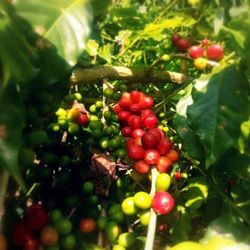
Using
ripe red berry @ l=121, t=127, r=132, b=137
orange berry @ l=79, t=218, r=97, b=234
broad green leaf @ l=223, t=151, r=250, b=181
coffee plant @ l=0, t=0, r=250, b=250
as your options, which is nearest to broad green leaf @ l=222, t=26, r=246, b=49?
coffee plant @ l=0, t=0, r=250, b=250

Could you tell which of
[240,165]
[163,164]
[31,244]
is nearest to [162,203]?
[163,164]

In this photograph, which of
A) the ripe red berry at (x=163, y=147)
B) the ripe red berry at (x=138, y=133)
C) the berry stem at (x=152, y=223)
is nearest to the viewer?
the berry stem at (x=152, y=223)

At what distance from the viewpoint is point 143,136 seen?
149 centimetres

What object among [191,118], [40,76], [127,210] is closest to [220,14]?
[191,118]

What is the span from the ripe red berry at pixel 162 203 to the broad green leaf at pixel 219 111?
16cm

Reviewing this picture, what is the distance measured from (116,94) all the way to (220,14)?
0.63 metres

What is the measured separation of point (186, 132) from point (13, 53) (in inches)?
27.8

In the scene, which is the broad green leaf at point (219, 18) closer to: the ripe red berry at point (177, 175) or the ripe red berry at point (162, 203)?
the ripe red berry at point (162, 203)

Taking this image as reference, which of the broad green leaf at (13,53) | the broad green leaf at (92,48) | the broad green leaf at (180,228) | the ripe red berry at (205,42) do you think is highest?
the broad green leaf at (13,53)

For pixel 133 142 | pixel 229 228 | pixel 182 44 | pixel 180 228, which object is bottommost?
pixel 180 228

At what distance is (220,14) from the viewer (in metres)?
1.31

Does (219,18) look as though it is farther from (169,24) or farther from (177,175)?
(177,175)

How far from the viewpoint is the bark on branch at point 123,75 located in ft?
5.33

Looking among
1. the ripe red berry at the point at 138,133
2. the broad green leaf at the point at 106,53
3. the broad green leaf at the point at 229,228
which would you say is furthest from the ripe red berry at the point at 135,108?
the broad green leaf at the point at 229,228
